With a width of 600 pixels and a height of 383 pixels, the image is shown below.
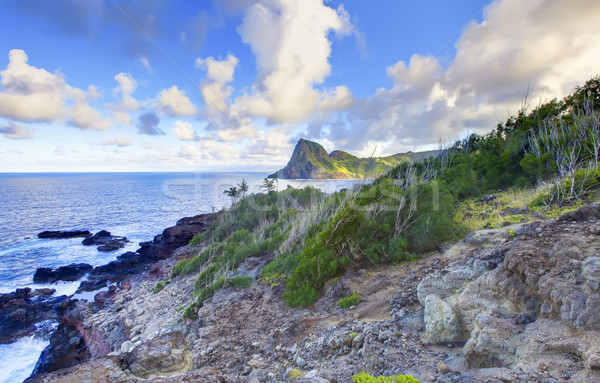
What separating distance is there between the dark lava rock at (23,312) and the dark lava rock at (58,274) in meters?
2.54

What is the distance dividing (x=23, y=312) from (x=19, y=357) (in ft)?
12.9

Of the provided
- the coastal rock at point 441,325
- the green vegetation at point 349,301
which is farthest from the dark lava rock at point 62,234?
the coastal rock at point 441,325

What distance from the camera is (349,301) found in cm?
662

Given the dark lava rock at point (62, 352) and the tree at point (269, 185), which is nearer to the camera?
the dark lava rock at point (62, 352)

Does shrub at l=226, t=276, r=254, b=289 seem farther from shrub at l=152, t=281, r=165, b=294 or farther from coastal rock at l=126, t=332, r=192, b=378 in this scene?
shrub at l=152, t=281, r=165, b=294

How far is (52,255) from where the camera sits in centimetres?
2583

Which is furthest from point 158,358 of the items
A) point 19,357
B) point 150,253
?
point 150,253

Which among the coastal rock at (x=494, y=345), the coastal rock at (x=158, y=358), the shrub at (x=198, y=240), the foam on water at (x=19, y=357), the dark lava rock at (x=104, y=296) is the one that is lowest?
the foam on water at (x=19, y=357)

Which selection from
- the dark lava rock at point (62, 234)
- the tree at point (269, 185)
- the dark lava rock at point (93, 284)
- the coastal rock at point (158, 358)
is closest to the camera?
the coastal rock at point (158, 358)

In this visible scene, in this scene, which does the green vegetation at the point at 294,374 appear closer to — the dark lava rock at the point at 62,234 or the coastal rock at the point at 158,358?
the coastal rock at the point at 158,358

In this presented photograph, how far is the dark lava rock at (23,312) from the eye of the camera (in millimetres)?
13316

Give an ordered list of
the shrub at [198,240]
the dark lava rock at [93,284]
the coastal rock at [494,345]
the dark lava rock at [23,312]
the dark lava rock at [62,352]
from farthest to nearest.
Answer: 1. the shrub at [198,240]
2. the dark lava rock at [93,284]
3. the dark lava rock at [23,312]
4. the dark lava rock at [62,352]
5. the coastal rock at [494,345]

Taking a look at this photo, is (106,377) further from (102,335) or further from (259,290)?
(102,335)

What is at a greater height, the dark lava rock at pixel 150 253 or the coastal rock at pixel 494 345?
the coastal rock at pixel 494 345
